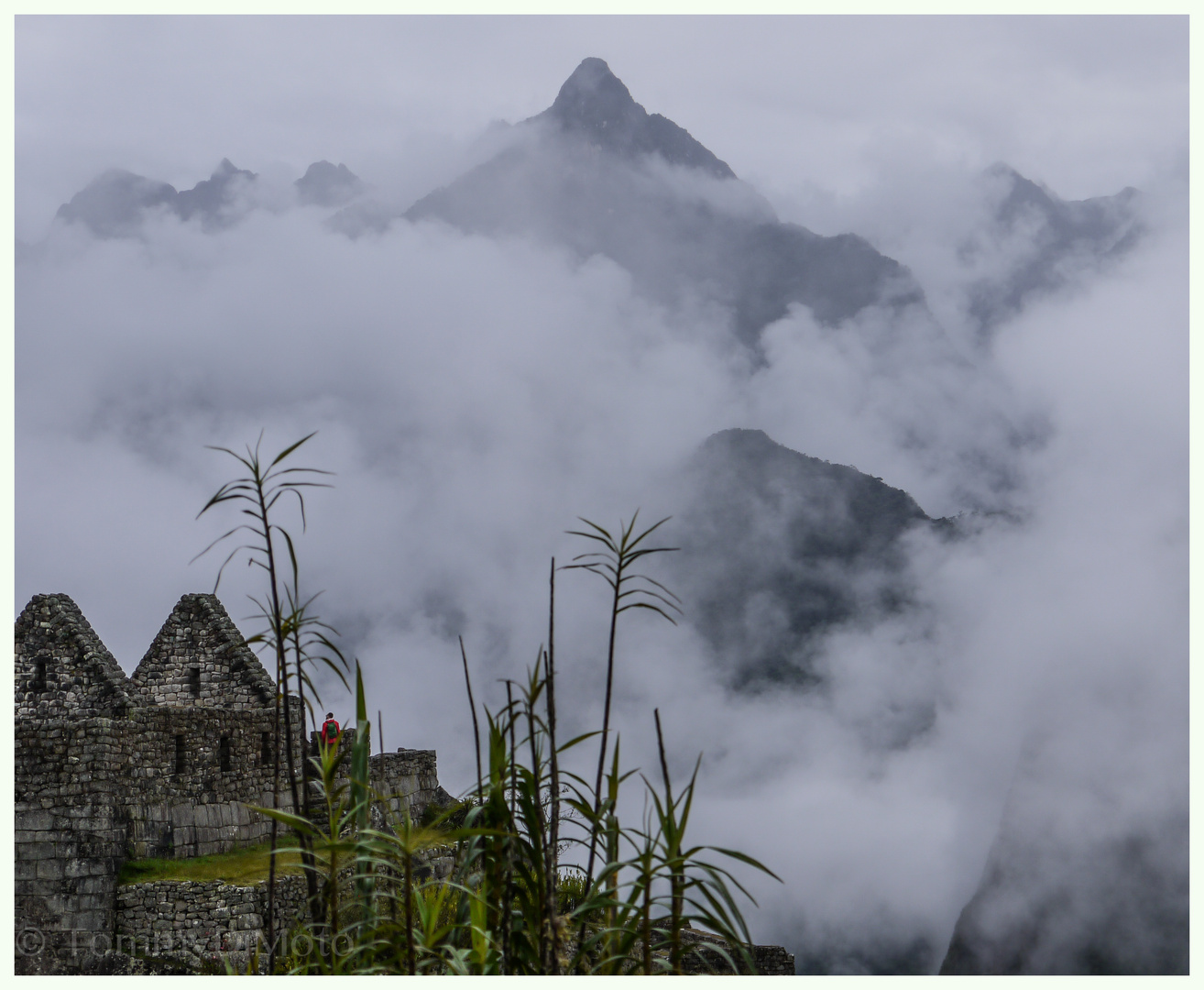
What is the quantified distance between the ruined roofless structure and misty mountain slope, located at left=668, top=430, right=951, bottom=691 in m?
59.7

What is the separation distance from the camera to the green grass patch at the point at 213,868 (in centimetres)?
1312

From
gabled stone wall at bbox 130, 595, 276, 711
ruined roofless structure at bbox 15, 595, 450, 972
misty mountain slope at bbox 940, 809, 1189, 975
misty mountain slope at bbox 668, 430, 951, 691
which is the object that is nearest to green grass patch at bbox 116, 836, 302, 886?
ruined roofless structure at bbox 15, 595, 450, 972

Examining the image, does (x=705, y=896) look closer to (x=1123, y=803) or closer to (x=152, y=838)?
(x=152, y=838)

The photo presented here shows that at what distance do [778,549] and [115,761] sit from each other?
67.6 metres

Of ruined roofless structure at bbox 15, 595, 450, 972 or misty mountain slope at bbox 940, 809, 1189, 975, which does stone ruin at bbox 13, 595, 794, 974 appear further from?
misty mountain slope at bbox 940, 809, 1189, 975

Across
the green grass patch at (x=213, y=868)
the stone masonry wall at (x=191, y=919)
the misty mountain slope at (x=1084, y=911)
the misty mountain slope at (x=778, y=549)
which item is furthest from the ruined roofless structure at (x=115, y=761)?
the misty mountain slope at (x=778, y=549)

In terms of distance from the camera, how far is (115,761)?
13398 millimetres

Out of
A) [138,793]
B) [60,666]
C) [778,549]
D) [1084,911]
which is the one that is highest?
[778,549]

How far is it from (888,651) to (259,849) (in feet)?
260

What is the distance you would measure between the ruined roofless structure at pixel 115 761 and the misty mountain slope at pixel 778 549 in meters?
59.7

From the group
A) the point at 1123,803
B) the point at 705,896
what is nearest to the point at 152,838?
the point at 705,896

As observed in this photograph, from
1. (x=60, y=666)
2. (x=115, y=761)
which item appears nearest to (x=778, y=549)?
(x=60, y=666)

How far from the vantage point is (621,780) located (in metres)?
6.77

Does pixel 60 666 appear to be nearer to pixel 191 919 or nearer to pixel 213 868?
pixel 213 868
